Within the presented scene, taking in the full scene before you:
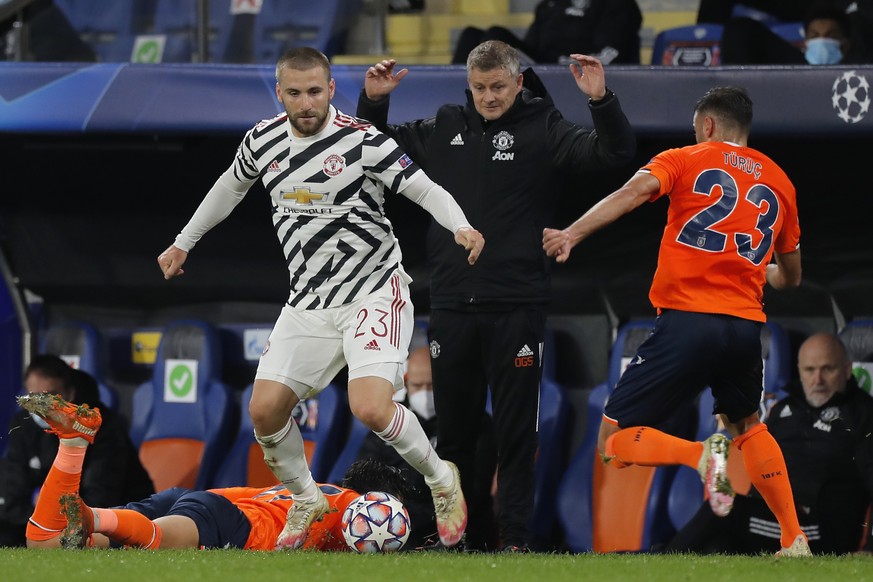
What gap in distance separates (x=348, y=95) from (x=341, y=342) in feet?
5.60

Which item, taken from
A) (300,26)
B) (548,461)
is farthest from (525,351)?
(300,26)

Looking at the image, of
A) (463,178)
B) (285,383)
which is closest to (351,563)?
(285,383)

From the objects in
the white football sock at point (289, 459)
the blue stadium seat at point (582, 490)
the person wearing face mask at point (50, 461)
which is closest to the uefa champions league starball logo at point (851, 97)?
the blue stadium seat at point (582, 490)

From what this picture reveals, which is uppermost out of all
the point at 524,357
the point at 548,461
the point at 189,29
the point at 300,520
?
the point at 189,29

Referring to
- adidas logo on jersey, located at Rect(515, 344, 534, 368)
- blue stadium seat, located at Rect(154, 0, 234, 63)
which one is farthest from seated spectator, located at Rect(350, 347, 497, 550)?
blue stadium seat, located at Rect(154, 0, 234, 63)

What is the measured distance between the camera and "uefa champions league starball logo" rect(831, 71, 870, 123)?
20.8 feet

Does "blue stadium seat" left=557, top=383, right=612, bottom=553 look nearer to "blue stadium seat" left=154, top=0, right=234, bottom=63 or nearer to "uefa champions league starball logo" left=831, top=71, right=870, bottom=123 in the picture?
"uefa champions league starball logo" left=831, top=71, right=870, bottom=123

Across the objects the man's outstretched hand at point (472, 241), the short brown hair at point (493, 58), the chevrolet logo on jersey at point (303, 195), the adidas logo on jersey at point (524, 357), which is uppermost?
the short brown hair at point (493, 58)

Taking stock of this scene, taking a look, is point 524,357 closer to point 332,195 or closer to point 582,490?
point 332,195

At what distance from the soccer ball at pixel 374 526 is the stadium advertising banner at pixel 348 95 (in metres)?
1.90

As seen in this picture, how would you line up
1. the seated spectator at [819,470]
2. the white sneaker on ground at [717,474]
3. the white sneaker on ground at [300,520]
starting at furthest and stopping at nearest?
the seated spectator at [819,470]
the white sneaker on ground at [300,520]
the white sneaker on ground at [717,474]

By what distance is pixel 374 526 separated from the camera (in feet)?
18.0

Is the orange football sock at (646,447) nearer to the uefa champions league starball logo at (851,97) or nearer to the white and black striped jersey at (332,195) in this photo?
the white and black striped jersey at (332,195)

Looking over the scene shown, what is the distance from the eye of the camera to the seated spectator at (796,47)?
702cm
